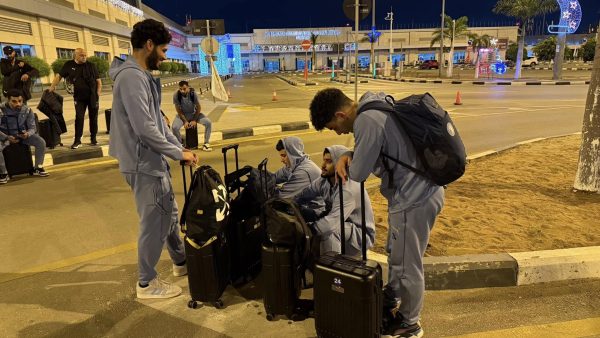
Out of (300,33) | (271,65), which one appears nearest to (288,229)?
(300,33)

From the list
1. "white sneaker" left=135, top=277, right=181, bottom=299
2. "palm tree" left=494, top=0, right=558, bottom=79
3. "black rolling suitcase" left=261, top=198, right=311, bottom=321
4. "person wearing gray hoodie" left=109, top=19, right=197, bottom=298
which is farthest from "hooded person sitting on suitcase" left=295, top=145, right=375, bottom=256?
"palm tree" left=494, top=0, right=558, bottom=79

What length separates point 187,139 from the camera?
8.88 meters

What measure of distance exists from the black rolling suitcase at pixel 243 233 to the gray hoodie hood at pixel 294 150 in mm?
488

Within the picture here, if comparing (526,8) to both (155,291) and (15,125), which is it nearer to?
(15,125)

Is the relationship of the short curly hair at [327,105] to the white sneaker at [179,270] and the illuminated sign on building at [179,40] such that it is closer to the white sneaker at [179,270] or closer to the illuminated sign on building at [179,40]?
the white sneaker at [179,270]

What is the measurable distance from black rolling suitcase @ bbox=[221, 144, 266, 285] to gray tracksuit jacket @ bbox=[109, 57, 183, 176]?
54 cm

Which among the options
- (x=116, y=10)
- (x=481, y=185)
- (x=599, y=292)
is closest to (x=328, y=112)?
(x=599, y=292)

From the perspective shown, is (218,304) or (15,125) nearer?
(218,304)

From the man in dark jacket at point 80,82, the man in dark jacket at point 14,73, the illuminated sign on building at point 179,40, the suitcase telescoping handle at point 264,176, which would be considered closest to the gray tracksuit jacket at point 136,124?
the suitcase telescoping handle at point 264,176

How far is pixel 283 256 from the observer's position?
2787 millimetres

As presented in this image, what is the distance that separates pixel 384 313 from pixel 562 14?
31463mm

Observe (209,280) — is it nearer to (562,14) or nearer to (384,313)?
(384,313)

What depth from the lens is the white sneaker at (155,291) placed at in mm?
3227

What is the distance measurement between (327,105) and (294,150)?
1.41 metres
